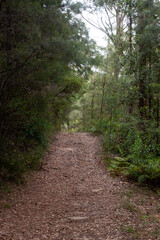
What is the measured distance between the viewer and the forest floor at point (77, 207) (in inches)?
139

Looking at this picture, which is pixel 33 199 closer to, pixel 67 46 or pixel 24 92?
pixel 24 92

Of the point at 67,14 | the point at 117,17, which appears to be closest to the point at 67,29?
the point at 67,14

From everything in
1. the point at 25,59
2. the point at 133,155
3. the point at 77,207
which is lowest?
the point at 77,207

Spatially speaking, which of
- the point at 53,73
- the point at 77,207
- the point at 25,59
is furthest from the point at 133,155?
the point at 25,59

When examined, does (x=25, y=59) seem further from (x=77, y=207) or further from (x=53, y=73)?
(x=77, y=207)

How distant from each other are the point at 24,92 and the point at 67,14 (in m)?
2.72

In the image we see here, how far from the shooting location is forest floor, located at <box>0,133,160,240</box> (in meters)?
3.52

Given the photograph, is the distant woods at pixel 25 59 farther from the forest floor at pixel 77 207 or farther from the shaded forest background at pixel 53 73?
the forest floor at pixel 77 207

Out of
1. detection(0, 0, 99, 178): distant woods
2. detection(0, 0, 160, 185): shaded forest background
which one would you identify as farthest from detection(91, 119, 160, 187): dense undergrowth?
detection(0, 0, 99, 178): distant woods

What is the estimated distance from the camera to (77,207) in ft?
15.2

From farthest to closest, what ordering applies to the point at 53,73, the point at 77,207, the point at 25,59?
the point at 53,73 → the point at 25,59 → the point at 77,207

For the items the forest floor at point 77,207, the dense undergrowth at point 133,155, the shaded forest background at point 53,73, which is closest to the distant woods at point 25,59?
the shaded forest background at point 53,73

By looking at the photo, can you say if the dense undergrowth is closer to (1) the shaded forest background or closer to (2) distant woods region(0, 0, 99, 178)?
(1) the shaded forest background

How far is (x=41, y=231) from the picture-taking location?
365cm
